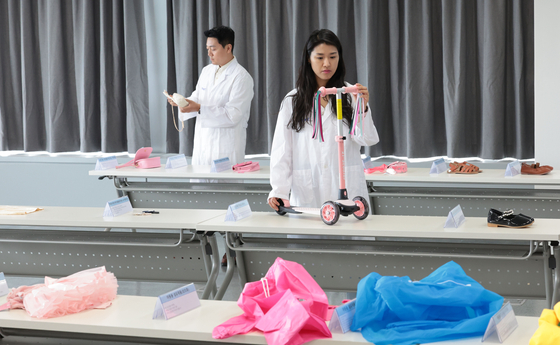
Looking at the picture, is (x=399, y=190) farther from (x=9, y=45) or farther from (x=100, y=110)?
(x=9, y=45)

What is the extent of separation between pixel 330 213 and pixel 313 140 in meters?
0.50

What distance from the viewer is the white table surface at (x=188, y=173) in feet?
11.1

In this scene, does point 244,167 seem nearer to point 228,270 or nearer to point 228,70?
point 228,70

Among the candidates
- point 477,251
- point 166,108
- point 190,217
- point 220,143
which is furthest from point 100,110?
point 477,251

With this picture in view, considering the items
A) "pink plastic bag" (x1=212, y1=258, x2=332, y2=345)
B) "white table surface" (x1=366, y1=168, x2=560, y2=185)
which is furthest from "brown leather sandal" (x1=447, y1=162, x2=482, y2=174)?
"pink plastic bag" (x1=212, y1=258, x2=332, y2=345)

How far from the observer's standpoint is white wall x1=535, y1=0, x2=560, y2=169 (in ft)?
13.4

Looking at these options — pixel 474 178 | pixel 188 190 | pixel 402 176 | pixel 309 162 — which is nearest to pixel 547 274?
pixel 309 162

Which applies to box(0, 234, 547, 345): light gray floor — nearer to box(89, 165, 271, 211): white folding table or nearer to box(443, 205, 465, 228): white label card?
box(89, 165, 271, 211): white folding table

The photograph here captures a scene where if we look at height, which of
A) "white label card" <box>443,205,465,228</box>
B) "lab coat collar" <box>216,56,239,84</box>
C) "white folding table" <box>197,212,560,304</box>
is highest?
"lab coat collar" <box>216,56,239,84</box>

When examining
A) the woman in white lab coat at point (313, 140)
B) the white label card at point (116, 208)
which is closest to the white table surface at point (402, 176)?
the woman in white lab coat at point (313, 140)

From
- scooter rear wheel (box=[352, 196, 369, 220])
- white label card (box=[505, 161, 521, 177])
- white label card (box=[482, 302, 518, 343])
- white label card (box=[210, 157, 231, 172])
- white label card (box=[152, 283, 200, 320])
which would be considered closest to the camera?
white label card (box=[482, 302, 518, 343])

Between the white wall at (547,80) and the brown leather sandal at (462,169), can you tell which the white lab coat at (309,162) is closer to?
the brown leather sandal at (462,169)

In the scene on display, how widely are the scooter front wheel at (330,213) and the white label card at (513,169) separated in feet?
5.40

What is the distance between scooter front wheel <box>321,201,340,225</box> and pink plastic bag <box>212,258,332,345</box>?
0.65 metres
